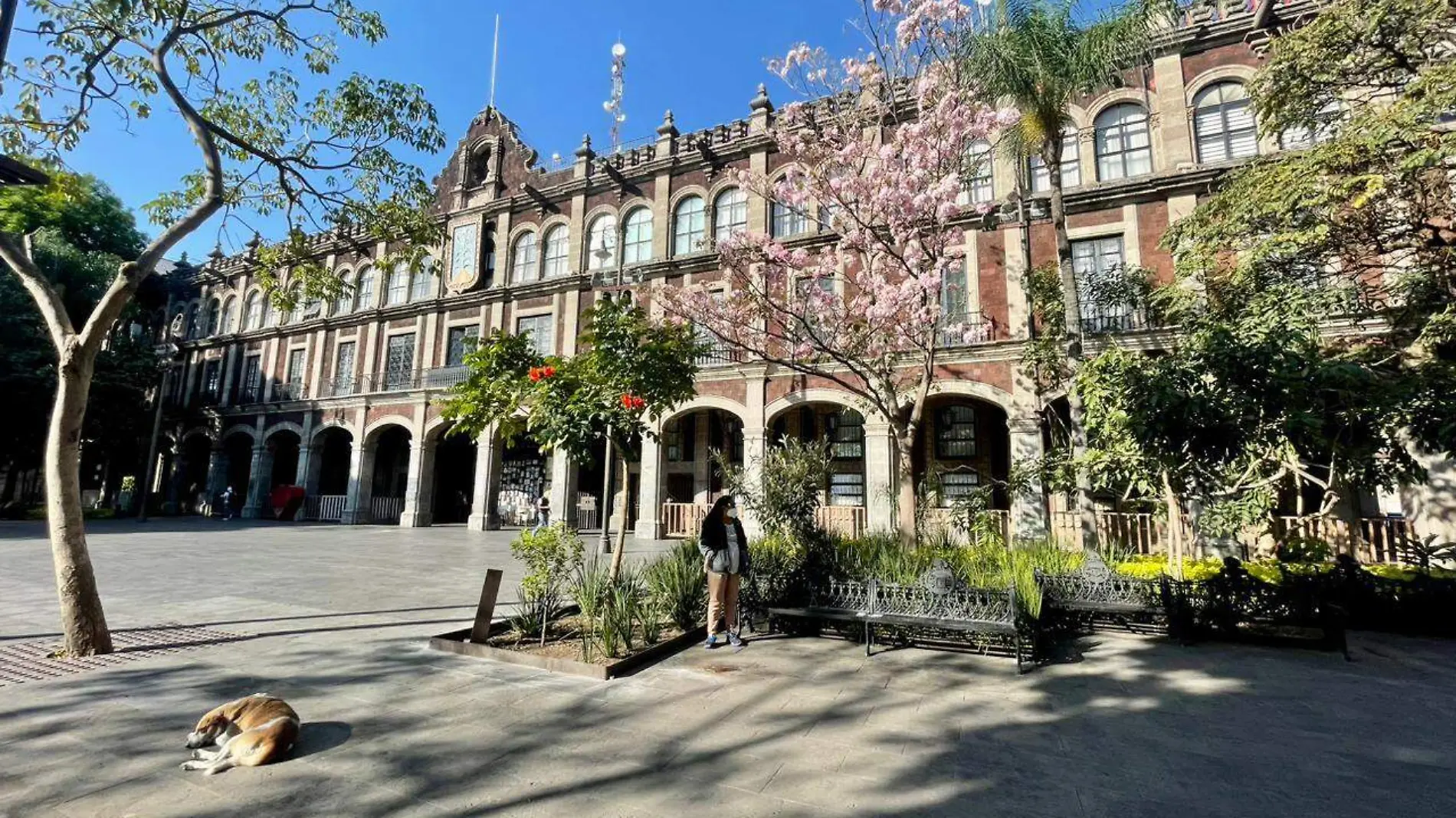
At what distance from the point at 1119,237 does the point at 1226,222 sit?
577 centimetres

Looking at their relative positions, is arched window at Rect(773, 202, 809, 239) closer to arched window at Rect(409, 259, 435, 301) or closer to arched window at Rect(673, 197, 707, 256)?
arched window at Rect(673, 197, 707, 256)

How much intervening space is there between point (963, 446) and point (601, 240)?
1341cm

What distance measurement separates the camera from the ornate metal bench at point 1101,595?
6.67 m

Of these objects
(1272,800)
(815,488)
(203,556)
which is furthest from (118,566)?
(1272,800)

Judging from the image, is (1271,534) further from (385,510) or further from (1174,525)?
(385,510)

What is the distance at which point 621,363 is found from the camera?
21.5 feet

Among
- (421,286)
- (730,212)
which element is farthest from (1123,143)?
(421,286)

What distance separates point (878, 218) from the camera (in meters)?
10.4

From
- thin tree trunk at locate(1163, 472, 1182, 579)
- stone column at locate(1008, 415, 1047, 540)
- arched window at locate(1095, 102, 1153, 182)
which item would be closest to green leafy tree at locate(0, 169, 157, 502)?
stone column at locate(1008, 415, 1047, 540)

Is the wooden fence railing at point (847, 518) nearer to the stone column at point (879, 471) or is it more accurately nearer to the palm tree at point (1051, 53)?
the stone column at point (879, 471)

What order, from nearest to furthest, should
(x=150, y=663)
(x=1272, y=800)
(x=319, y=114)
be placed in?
(x=1272, y=800) < (x=150, y=663) < (x=319, y=114)

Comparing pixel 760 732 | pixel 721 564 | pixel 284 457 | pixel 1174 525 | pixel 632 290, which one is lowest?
pixel 760 732

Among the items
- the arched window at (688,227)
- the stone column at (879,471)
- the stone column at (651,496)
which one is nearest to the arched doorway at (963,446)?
the stone column at (879,471)

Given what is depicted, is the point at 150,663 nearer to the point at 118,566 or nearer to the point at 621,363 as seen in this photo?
the point at 621,363
